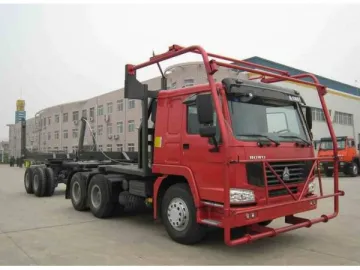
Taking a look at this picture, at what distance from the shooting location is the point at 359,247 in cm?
559

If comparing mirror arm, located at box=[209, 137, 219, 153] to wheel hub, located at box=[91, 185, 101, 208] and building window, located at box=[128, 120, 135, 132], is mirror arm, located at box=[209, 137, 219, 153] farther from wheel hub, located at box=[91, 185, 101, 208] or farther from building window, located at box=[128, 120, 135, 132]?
building window, located at box=[128, 120, 135, 132]

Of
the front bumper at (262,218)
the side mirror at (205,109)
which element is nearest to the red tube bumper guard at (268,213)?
the front bumper at (262,218)

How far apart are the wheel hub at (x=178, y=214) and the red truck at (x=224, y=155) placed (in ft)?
0.05

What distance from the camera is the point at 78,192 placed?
8.76 metres

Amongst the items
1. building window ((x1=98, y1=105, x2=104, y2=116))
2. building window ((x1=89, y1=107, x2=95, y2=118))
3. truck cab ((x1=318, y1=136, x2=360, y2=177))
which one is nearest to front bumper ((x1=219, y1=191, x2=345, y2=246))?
truck cab ((x1=318, y1=136, x2=360, y2=177))

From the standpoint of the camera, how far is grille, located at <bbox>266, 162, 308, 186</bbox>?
5129 millimetres

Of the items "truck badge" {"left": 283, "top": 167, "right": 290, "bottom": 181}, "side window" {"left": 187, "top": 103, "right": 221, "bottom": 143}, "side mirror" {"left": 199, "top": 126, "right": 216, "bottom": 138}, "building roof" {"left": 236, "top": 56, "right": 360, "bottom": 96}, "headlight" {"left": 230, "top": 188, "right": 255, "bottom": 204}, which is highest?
"building roof" {"left": 236, "top": 56, "right": 360, "bottom": 96}

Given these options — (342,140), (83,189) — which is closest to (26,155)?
(83,189)

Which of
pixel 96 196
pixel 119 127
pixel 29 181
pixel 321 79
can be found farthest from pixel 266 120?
pixel 119 127

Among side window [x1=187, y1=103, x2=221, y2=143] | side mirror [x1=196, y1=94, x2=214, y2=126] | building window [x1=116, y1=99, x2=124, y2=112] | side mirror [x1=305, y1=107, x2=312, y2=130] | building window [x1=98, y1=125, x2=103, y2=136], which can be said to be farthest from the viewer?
building window [x1=98, y1=125, x2=103, y2=136]

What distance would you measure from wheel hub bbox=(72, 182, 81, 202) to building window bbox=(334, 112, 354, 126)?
33829mm

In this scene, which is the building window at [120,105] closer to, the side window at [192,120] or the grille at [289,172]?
the side window at [192,120]

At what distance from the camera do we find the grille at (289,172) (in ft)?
16.8

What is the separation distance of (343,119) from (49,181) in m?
34.8
